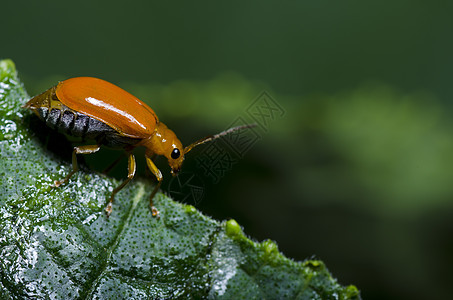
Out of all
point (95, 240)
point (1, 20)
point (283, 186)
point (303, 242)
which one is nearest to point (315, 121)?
point (283, 186)

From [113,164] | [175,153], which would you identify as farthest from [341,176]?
[113,164]

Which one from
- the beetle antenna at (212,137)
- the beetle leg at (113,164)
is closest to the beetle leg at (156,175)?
the beetle leg at (113,164)

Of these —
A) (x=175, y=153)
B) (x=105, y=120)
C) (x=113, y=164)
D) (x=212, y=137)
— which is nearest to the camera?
(x=105, y=120)

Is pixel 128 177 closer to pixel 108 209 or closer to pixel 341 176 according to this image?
pixel 108 209

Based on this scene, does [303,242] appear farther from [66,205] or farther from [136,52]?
[136,52]

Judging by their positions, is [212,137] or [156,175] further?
[212,137]

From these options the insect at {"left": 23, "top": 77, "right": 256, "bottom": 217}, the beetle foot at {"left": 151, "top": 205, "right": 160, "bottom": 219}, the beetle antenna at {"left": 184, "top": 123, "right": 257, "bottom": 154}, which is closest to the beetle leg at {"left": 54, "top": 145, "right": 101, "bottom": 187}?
the insect at {"left": 23, "top": 77, "right": 256, "bottom": 217}

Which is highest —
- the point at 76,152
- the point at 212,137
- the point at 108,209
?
the point at 212,137
